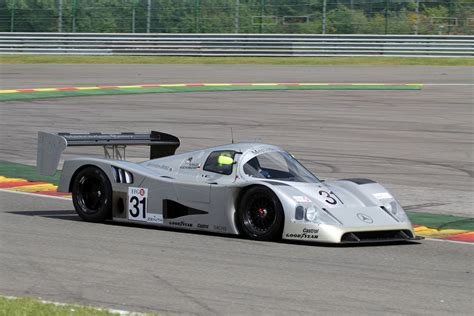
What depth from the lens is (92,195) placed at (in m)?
12.0

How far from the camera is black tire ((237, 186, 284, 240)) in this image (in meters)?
10.6

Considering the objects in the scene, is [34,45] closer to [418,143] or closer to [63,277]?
[418,143]

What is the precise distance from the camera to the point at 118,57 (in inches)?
1606

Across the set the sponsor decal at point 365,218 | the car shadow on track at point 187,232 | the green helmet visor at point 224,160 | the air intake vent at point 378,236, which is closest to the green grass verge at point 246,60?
the car shadow on track at point 187,232

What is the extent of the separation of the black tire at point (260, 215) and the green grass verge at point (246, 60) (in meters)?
27.9

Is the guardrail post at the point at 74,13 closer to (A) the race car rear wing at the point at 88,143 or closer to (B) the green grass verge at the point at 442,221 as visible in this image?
Answer: (A) the race car rear wing at the point at 88,143

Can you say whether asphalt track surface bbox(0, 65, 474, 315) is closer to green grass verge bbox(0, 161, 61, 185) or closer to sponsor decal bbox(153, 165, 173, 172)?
sponsor decal bbox(153, 165, 173, 172)

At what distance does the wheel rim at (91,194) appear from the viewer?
11.9 meters

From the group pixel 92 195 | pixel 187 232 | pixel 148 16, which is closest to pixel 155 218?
pixel 187 232

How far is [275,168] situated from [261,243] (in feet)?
3.29

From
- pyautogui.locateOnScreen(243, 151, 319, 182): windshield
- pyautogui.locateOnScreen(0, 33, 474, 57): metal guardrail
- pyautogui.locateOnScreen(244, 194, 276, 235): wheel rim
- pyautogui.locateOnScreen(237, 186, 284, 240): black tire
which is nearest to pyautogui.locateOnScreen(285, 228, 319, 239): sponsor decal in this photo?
pyautogui.locateOnScreen(237, 186, 284, 240): black tire

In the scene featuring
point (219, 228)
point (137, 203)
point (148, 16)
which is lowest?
point (219, 228)

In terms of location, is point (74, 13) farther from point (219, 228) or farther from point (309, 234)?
point (309, 234)

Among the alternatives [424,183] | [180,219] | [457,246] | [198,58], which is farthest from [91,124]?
[198,58]
